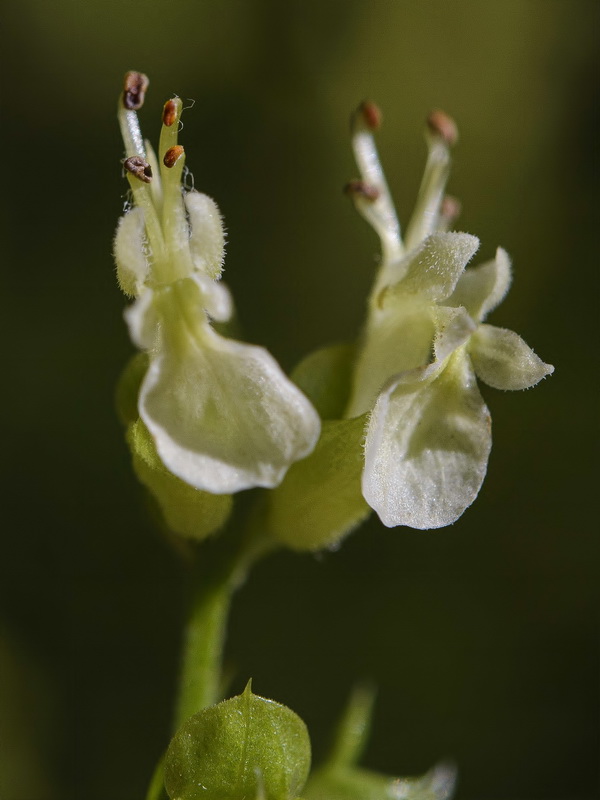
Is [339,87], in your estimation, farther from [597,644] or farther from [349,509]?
[349,509]

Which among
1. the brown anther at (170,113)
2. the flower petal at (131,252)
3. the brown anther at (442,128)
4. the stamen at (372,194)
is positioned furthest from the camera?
the brown anther at (442,128)

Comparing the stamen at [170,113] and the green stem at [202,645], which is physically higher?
the stamen at [170,113]

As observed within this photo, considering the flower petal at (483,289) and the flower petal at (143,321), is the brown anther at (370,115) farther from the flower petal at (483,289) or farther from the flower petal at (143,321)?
the flower petal at (143,321)

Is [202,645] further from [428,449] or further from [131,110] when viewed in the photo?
[131,110]

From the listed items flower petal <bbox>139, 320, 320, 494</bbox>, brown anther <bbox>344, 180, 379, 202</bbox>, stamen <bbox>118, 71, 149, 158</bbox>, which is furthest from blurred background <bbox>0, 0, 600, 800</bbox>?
flower petal <bbox>139, 320, 320, 494</bbox>

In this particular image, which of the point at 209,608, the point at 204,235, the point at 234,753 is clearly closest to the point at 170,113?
the point at 204,235

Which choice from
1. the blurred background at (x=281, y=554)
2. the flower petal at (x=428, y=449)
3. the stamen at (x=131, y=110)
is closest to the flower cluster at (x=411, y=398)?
the flower petal at (x=428, y=449)

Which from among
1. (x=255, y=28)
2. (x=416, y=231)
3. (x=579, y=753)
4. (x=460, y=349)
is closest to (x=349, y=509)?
(x=460, y=349)
